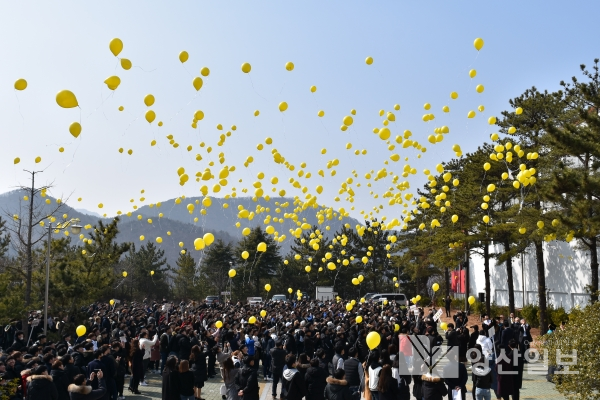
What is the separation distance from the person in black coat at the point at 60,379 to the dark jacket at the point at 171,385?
60.5 inches

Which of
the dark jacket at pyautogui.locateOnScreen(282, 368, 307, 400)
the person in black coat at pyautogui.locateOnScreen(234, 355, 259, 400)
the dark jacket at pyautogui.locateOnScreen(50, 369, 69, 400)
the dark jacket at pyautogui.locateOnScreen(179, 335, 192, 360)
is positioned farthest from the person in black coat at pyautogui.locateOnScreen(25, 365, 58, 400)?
the dark jacket at pyautogui.locateOnScreen(179, 335, 192, 360)

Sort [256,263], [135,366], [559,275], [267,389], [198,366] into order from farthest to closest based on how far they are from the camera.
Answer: [256,263], [559,275], [267,389], [135,366], [198,366]

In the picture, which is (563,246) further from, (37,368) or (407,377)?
(37,368)

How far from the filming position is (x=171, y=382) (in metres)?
9.40

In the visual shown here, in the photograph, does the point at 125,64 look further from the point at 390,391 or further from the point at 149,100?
the point at 390,391

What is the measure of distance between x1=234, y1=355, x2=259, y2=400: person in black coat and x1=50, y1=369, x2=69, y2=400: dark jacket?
2.71 meters

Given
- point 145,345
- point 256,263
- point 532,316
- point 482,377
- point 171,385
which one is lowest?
point 171,385

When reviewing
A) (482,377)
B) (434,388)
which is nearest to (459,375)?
(482,377)

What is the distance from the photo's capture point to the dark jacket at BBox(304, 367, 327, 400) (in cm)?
977

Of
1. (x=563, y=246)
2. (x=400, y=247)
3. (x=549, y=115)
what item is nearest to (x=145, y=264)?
(x=400, y=247)

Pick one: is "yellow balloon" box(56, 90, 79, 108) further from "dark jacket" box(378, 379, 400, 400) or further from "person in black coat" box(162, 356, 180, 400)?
"dark jacket" box(378, 379, 400, 400)

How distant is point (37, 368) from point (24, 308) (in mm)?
9963

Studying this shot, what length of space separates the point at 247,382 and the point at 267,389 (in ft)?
16.8

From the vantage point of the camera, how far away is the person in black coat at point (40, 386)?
834 centimetres
